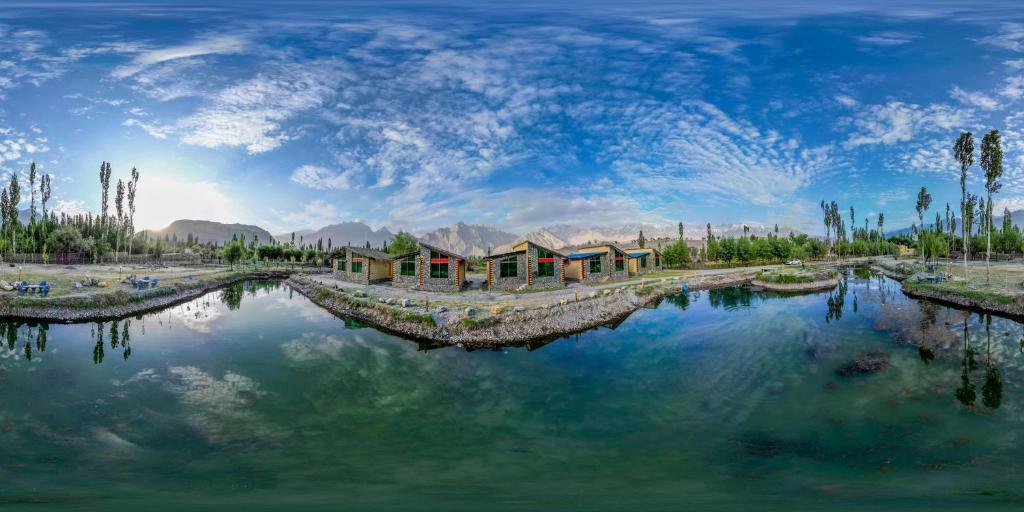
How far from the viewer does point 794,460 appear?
6.85m

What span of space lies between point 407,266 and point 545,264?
36.2 ft

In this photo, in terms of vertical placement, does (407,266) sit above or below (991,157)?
below

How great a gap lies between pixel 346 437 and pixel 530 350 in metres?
8.08

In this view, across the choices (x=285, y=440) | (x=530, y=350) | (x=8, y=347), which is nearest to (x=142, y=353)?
(x=8, y=347)

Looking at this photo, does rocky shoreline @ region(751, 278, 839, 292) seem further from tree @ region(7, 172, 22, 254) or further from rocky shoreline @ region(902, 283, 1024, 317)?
tree @ region(7, 172, 22, 254)

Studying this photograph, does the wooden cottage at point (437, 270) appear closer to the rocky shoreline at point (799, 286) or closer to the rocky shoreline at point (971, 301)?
the rocky shoreline at point (799, 286)

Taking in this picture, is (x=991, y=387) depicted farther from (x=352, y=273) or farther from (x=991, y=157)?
(x=352, y=273)

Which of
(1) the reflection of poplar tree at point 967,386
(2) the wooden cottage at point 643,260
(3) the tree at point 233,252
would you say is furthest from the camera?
(3) the tree at point 233,252

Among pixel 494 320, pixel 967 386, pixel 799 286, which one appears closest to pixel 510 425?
pixel 494 320

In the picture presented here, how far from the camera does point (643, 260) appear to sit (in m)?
50.8

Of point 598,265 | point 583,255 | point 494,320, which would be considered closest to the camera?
point 494,320

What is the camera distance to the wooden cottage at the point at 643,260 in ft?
157

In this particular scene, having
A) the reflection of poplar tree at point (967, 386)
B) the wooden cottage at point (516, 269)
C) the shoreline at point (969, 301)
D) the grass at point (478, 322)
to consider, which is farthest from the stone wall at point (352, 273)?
the shoreline at point (969, 301)

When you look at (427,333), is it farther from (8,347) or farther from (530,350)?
(8,347)
